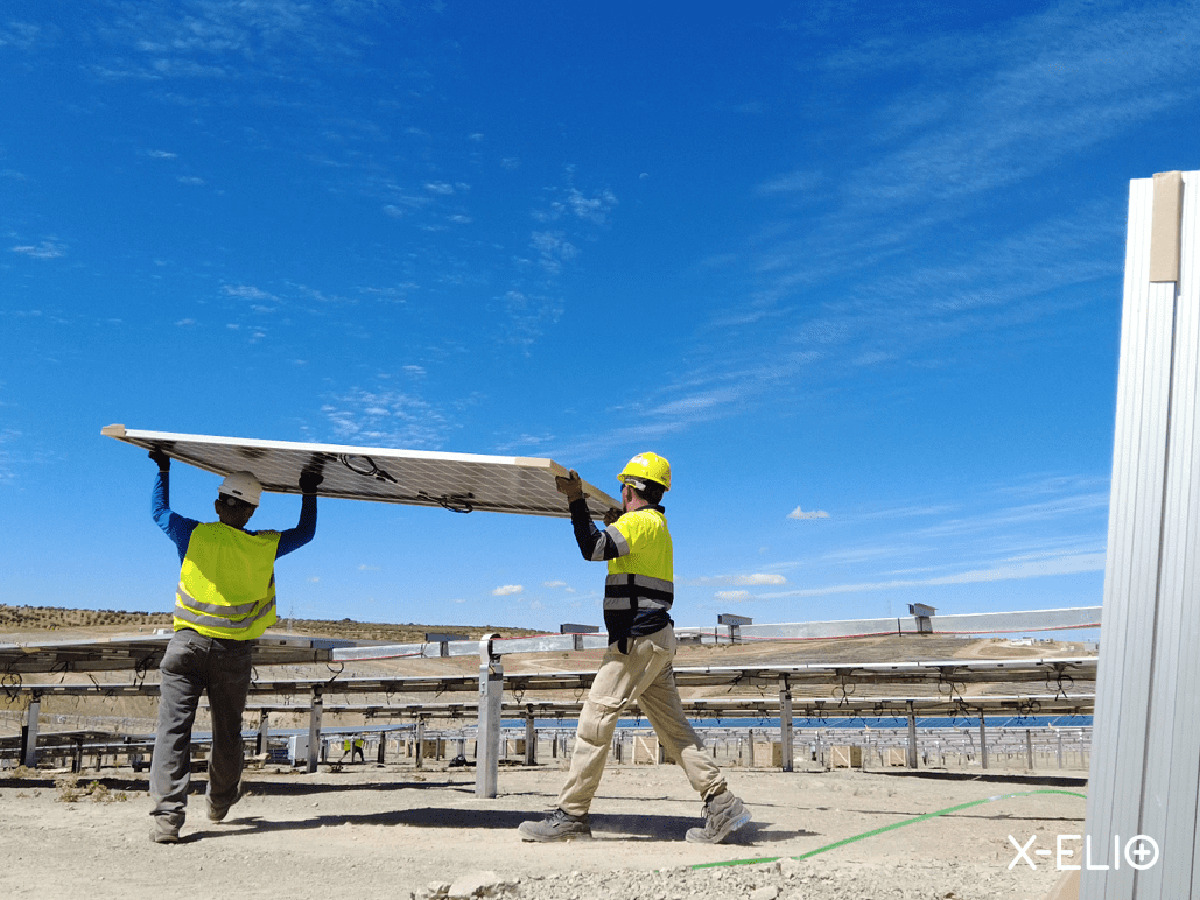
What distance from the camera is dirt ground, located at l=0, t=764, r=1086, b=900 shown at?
14.6ft

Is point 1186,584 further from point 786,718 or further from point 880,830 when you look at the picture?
point 786,718

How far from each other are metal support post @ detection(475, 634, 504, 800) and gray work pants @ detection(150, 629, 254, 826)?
294cm

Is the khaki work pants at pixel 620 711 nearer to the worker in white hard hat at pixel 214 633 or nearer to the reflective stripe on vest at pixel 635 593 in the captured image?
the reflective stripe on vest at pixel 635 593

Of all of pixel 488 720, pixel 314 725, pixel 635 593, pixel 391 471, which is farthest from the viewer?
pixel 314 725

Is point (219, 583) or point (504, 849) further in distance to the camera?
point (219, 583)

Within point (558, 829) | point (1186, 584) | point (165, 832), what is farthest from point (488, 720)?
point (1186, 584)

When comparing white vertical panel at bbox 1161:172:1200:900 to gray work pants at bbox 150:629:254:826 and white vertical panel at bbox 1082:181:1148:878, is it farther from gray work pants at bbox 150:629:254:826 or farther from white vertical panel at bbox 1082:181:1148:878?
gray work pants at bbox 150:629:254:826

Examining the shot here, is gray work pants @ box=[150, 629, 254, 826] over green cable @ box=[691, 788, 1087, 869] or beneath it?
over

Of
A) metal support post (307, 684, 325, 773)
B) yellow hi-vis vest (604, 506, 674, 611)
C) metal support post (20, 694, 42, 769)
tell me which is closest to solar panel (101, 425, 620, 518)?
yellow hi-vis vest (604, 506, 674, 611)

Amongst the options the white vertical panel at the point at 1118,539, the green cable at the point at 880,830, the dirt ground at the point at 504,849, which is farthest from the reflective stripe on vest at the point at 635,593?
the white vertical panel at the point at 1118,539

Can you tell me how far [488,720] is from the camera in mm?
9359

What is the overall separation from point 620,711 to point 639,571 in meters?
0.89

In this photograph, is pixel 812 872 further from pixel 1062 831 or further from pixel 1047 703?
pixel 1047 703

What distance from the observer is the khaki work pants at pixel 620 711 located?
586 cm
